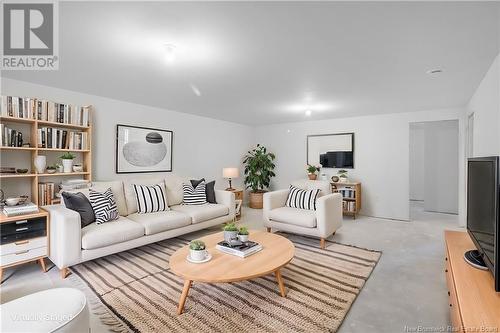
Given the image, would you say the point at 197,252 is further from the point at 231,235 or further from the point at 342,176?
the point at 342,176

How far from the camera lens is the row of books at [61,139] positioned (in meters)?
3.03

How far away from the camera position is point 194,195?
13.4 ft

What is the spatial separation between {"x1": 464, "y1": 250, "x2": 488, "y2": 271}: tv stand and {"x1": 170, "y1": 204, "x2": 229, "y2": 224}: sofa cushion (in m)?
2.94

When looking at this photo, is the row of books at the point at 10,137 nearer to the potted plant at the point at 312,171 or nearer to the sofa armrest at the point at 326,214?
the sofa armrest at the point at 326,214

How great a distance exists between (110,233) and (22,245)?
29.3 inches

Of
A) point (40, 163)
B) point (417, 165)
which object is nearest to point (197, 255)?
point (40, 163)

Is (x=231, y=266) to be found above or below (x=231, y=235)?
below

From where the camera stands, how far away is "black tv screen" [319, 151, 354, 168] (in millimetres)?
5465

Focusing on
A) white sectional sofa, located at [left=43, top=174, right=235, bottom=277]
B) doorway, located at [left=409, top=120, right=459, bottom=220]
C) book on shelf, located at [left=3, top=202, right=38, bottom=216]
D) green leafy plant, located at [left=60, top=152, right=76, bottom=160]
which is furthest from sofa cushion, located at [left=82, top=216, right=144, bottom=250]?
doorway, located at [left=409, top=120, right=459, bottom=220]

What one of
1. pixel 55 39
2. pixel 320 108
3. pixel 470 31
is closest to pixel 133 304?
pixel 55 39

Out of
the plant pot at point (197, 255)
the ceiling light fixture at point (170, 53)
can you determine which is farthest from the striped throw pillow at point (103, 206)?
the ceiling light fixture at point (170, 53)

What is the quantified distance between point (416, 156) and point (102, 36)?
763 centimetres

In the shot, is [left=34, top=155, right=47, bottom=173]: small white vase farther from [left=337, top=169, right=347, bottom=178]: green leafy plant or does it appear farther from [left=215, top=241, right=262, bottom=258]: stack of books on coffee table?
[left=337, top=169, right=347, bottom=178]: green leafy plant

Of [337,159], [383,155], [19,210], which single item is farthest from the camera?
[337,159]
